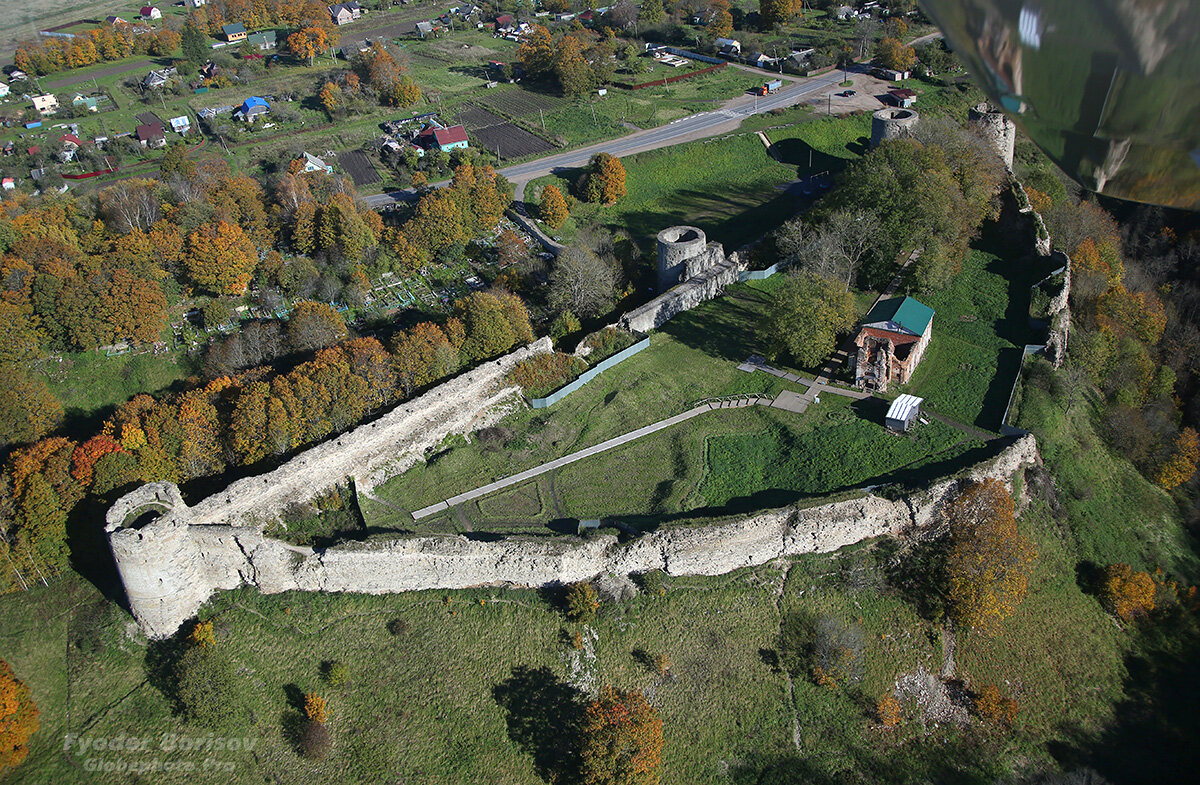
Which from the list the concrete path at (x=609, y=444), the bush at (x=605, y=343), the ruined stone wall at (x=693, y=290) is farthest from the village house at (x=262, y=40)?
the concrete path at (x=609, y=444)

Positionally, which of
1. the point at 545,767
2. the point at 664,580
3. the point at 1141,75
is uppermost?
the point at 1141,75

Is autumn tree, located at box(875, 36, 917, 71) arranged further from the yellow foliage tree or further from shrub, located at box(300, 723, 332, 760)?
shrub, located at box(300, 723, 332, 760)

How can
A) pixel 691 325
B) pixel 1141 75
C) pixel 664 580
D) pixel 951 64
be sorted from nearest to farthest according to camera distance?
pixel 1141 75 → pixel 664 580 → pixel 691 325 → pixel 951 64

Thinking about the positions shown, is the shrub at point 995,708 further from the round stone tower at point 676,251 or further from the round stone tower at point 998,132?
the round stone tower at point 998,132

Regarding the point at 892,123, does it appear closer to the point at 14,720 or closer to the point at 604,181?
the point at 604,181

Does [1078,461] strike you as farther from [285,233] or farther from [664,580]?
[285,233]

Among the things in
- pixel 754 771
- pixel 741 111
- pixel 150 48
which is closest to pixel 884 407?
pixel 754 771

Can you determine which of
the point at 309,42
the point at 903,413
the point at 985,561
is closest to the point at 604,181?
the point at 903,413
